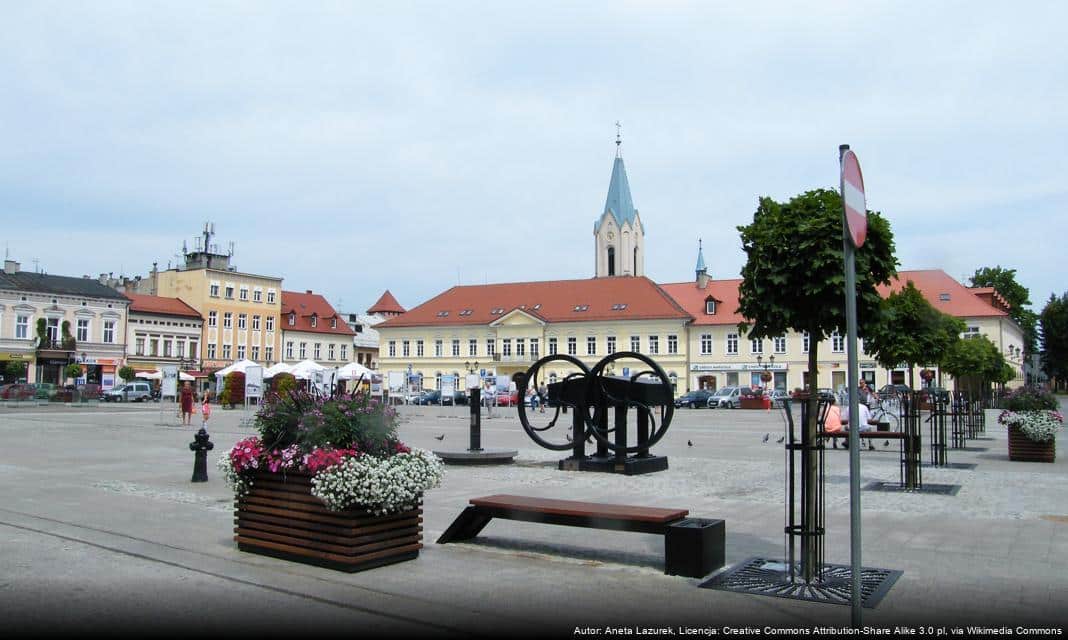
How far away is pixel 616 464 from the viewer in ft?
51.1

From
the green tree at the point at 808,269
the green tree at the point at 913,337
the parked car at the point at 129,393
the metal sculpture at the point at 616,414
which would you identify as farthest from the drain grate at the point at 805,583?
the parked car at the point at 129,393

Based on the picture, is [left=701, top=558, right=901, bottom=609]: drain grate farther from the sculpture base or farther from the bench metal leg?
the sculpture base

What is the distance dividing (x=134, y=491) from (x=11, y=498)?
1.45 meters

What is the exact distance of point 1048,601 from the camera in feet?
21.1

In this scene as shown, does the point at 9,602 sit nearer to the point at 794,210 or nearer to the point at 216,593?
the point at 216,593

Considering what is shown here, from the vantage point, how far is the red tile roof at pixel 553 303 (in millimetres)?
77375

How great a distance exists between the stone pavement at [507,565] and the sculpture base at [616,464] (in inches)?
31.1

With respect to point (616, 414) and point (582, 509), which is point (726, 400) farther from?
point (582, 509)

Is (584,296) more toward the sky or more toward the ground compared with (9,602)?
more toward the sky

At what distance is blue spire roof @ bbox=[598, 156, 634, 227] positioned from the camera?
322 ft

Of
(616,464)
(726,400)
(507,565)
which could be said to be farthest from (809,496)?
(726,400)

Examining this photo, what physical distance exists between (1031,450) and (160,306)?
249 ft

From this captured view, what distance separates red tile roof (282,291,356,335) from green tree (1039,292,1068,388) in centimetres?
7608

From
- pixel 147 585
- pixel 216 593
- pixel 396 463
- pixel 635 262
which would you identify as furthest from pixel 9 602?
pixel 635 262
